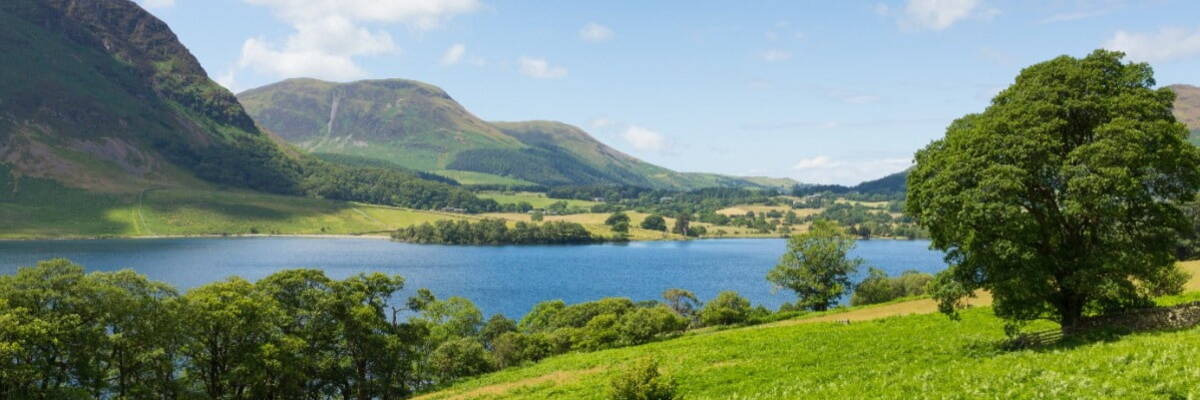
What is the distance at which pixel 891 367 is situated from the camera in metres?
26.7

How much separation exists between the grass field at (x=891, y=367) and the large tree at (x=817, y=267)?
35.0 meters

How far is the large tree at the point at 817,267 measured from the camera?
269 feet

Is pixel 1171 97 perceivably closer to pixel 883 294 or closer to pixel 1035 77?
pixel 1035 77

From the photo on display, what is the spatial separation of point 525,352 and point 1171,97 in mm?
54862

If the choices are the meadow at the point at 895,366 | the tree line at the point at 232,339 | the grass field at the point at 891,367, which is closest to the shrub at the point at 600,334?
the tree line at the point at 232,339

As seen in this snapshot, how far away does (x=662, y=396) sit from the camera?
2669 cm

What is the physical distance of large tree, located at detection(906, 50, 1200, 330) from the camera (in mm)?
25234

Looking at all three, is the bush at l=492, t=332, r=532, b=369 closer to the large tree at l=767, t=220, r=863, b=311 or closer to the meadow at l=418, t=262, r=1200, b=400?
the meadow at l=418, t=262, r=1200, b=400

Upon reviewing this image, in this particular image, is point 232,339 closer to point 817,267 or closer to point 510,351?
point 510,351

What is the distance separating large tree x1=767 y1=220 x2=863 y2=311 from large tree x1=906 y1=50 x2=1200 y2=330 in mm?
53404

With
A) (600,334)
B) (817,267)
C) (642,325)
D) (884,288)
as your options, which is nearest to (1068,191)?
(642,325)

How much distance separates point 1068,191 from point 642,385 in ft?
58.1

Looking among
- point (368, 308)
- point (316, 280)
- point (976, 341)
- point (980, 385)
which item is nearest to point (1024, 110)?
point (976, 341)

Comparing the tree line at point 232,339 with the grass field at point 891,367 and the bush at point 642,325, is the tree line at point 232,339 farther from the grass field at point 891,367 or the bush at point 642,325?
the grass field at point 891,367
